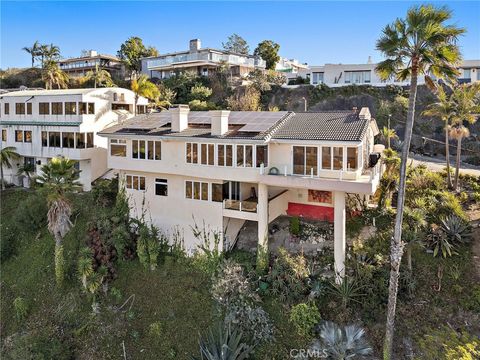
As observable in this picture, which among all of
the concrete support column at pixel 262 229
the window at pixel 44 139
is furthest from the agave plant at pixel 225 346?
the window at pixel 44 139

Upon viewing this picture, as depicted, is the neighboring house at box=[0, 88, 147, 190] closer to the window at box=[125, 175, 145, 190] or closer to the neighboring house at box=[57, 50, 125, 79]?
the window at box=[125, 175, 145, 190]

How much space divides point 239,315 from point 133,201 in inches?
449

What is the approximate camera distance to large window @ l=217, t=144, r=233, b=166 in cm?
2086

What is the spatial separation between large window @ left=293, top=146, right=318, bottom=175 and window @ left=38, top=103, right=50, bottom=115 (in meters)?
23.3

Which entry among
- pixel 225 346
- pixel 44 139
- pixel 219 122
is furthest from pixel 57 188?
pixel 225 346

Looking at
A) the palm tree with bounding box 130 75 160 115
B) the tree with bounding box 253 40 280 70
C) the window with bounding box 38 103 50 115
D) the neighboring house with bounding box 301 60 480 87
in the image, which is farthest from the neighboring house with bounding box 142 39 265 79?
the window with bounding box 38 103 50 115

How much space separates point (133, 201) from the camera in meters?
25.5

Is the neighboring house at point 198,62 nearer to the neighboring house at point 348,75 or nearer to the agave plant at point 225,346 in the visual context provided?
the neighboring house at point 348,75

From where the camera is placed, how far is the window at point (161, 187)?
2419 centimetres

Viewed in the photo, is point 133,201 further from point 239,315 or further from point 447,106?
point 447,106

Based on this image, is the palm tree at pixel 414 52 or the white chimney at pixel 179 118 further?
the white chimney at pixel 179 118

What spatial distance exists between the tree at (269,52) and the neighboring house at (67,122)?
3985cm

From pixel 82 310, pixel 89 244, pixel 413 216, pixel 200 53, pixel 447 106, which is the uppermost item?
pixel 200 53

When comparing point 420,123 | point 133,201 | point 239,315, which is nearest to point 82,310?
point 133,201
